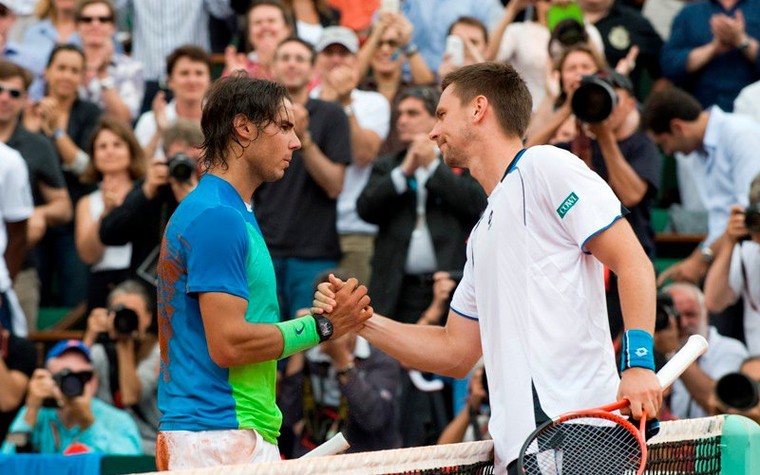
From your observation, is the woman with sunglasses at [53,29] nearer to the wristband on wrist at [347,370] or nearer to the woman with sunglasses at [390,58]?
the woman with sunglasses at [390,58]

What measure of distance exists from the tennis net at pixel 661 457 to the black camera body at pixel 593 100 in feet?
10.9

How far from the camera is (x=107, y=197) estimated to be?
985 centimetres

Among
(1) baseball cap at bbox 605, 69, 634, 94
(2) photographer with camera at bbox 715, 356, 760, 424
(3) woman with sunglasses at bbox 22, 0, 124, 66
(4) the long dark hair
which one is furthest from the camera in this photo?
(3) woman with sunglasses at bbox 22, 0, 124, 66

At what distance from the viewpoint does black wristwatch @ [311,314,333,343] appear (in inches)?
184

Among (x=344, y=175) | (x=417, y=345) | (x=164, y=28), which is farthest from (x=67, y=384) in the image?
(x=164, y=28)

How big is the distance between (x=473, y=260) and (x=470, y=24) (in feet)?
21.1

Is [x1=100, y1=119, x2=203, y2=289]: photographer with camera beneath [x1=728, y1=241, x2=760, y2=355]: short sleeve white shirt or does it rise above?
above

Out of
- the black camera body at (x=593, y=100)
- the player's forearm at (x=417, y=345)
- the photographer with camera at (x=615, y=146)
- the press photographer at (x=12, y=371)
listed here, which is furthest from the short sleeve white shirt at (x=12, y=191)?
the player's forearm at (x=417, y=345)

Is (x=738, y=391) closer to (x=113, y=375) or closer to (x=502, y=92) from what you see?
(x=502, y=92)

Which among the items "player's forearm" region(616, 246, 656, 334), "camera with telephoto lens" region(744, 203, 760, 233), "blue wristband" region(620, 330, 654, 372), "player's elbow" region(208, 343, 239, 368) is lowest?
"camera with telephoto lens" region(744, 203, 760, 233)

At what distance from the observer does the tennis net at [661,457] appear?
14.1ft

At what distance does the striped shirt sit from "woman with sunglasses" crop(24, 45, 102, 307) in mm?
1043

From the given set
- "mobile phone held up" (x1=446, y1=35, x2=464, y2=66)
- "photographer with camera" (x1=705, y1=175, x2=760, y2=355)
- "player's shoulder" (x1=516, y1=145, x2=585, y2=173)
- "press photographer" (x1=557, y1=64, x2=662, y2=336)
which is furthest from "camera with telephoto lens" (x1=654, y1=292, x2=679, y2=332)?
"player's shoulder" (x1=516, y1=145, x2=585, y2=173)

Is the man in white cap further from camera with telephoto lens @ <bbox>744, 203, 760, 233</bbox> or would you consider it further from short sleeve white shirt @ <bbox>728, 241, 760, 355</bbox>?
camera with telephoto lens @ <bbox>744, 203, 760, 233</bbox>
